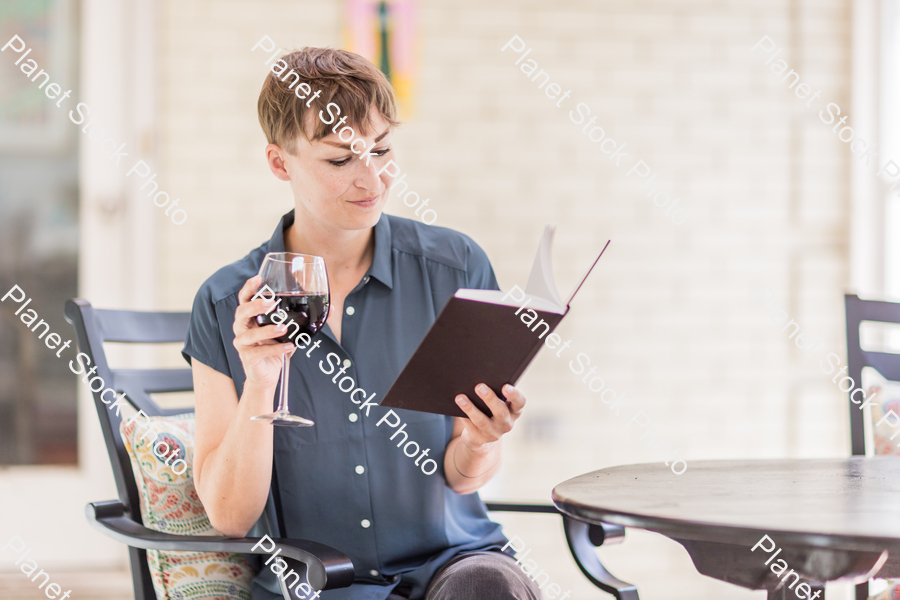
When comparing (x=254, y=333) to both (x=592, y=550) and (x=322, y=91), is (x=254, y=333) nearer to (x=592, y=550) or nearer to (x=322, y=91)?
(x=322, y=91)

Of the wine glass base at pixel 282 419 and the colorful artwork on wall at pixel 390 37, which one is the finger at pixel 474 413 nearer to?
the wine glass base at pixel 282 419

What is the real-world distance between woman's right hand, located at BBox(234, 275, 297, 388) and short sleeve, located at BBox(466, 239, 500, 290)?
0.49m

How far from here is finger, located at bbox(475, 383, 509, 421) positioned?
47.7 inches

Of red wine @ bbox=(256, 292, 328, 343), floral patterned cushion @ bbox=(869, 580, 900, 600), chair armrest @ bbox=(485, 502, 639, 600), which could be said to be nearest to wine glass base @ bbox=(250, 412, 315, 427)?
red wine @ bbox=(256, 292, 328, 343)

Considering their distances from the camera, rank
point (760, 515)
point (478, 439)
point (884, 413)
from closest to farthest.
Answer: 1. point (760, 515)
2. point (478, 439)
3. point (884, 413)

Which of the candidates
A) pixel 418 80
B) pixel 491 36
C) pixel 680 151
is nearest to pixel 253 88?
pixel 418 80

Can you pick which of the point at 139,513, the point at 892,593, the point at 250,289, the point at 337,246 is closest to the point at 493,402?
the point at 250,289

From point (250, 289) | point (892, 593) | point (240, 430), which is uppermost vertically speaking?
point (250, 289)

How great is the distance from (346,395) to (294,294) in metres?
0.34

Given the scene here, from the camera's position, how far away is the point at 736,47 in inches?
125

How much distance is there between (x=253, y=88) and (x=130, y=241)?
2.51 ft

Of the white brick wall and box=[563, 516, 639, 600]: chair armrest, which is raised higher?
the white brick wall

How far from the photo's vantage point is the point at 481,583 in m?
1.28

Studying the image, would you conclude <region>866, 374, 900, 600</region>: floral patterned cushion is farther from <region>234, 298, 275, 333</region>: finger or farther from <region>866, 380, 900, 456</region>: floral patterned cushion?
<region>234, 298, 275, 333</region>: finger
